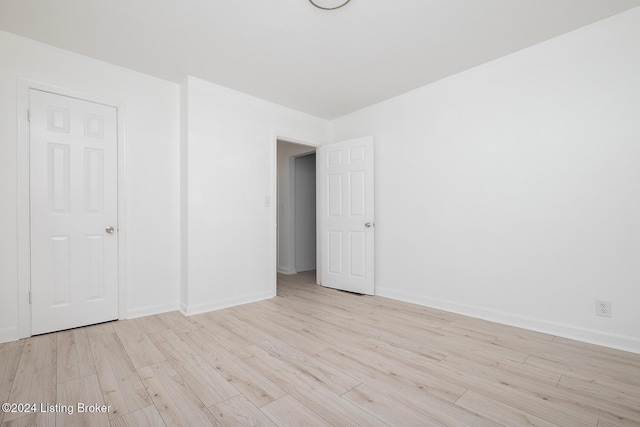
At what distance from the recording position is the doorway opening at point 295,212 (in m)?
5.41

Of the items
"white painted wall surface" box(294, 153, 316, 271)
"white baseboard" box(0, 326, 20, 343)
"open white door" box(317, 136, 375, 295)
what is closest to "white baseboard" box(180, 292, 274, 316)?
"open white door" box(317, 136, 375, 295)

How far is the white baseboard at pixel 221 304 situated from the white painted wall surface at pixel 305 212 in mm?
1903

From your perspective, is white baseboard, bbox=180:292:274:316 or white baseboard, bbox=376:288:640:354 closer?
white baseboard, bbox=376:288:640:354

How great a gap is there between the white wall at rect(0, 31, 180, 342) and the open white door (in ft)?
6.55

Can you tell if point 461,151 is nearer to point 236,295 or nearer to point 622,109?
point 622,109

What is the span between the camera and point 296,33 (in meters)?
2.38

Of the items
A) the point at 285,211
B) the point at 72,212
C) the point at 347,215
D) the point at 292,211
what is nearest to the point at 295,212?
the point at 292,211

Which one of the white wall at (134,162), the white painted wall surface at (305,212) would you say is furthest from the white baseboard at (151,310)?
the white painted wall surface at (305,212)

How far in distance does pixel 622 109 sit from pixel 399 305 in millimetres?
2593

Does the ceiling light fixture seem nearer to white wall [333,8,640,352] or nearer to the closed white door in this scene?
white wall [333,8,640,352]

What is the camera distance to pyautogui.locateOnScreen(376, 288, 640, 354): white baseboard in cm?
218

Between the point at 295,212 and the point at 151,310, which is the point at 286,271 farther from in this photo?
the point at 151,310

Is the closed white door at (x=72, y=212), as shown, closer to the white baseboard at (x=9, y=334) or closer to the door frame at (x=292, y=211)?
the white baseboard at (x=9, y=334)

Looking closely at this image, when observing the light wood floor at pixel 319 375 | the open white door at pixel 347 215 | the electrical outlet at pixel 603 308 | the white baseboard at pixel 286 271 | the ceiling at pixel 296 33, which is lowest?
the white baseboard at pixel 286 271
